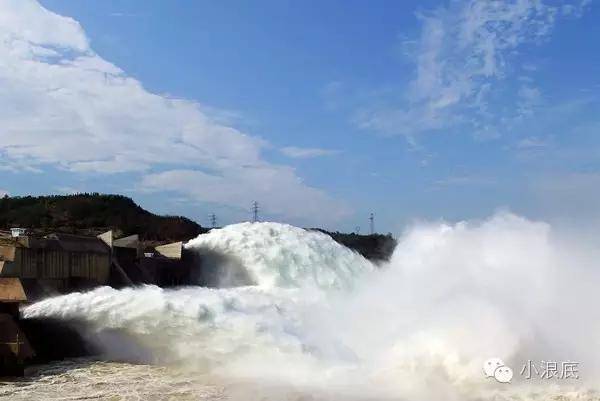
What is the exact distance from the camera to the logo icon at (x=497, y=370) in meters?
16.3

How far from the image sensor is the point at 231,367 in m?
18.9

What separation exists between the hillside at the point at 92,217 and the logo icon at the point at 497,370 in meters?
51.7

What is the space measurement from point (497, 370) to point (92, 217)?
214 feet

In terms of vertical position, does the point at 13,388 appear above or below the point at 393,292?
below

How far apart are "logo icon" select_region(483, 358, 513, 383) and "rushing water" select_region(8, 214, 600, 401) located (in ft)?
0.70

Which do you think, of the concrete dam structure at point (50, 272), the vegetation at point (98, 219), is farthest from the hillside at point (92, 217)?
the concrete dam structure at point (50, 272)

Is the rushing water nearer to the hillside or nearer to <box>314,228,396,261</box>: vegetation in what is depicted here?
<box>314,228,396,261</box>: vegetation

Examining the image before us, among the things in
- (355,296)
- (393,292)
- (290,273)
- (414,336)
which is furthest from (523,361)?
Answer: (290,273)

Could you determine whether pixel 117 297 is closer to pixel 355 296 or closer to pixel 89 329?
pixel 89 329

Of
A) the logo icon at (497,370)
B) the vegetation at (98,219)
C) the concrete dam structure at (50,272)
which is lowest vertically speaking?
the logo icon at (497,370)

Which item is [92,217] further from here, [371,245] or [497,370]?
[497,370]

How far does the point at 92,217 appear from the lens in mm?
74688

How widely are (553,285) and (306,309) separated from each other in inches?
393

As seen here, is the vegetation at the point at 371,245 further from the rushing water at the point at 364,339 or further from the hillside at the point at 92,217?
the rushing water at the point at 364,339
